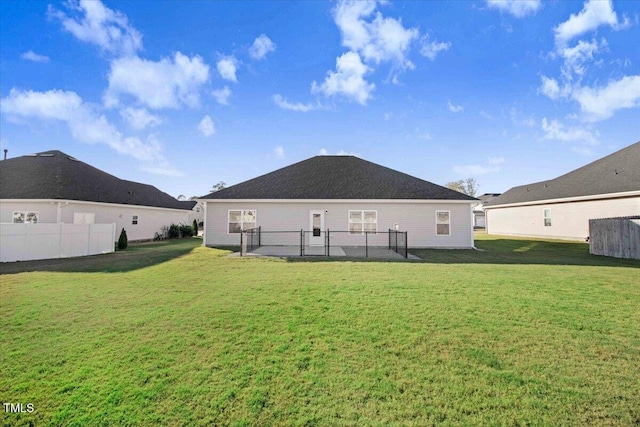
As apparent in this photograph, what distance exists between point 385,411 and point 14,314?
22.9ft

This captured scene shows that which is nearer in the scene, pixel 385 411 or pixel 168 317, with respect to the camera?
pixel 385 411

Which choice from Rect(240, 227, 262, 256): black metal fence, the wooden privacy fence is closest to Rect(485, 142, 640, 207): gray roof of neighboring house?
the wooden privacy fence

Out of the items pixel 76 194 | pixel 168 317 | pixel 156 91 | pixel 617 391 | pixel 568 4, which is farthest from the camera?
pixel 76 194

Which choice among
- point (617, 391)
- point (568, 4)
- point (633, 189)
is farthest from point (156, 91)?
point (633, 189)

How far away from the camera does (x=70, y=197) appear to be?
→ 16.8 metres

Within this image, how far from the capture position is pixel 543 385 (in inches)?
122

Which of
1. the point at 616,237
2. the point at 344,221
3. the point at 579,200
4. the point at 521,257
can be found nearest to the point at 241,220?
the point at 344,221

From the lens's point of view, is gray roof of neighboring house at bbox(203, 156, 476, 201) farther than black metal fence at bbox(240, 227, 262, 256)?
Yes

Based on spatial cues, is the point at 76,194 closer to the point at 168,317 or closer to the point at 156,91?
the point at 156,91

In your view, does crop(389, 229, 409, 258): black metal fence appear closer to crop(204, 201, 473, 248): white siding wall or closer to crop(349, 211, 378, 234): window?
crop(204, 201, 473, 248): white siding wall

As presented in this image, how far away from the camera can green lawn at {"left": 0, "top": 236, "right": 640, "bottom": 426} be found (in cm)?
274

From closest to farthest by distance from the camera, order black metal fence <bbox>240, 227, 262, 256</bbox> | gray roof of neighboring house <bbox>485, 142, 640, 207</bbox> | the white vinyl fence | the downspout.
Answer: the white vinyl fence, black metal fence <bbox>240, 227, 262, 256</bbox>, the downspout, gray roof of neighboring house <bbox>485, 142, 640, 207</bbox>

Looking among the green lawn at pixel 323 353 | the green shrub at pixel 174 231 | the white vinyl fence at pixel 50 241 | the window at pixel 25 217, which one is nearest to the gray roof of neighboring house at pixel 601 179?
the green lawn at pixel 323 353

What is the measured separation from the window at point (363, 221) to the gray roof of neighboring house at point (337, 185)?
960mm
